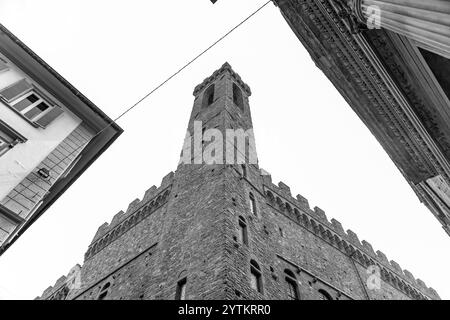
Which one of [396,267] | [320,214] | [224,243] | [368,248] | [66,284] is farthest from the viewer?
[396,267]

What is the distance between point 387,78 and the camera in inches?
157

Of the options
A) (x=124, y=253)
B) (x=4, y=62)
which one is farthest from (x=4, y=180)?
(x=124, y=253)

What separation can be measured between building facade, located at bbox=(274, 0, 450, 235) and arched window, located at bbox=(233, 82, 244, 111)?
13.1m

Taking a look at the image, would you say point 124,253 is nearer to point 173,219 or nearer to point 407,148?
point 173,219

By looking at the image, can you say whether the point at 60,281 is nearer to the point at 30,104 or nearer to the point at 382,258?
the point at 30,104

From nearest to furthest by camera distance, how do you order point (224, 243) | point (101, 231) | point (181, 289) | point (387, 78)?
point (387, 78)
point (181, 289)
point (224, 243)
point (101, 231)

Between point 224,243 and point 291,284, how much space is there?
13.9 feet

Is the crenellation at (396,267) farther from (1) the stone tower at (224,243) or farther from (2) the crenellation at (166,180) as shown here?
(2) the crenellation at (166,180)

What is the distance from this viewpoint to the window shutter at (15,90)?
6.11m

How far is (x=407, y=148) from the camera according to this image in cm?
462

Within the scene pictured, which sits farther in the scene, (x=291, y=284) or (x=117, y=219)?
(x=117, y=219)

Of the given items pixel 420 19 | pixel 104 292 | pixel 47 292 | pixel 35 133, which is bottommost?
pixel 420 19

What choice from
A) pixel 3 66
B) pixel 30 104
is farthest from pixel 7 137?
pixel 3 66

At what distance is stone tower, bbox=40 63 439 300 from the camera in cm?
836
